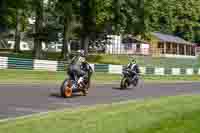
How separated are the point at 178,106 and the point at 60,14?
1463 inches

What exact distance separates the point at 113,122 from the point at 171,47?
83240 millimetres

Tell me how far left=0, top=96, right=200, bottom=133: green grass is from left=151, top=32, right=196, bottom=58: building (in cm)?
6802

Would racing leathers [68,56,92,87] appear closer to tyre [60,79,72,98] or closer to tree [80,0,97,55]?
tyre [60,79,72,98]

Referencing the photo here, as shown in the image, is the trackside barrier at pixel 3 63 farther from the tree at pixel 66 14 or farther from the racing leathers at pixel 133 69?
the tree at pixel 66 14

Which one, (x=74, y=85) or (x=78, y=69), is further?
(x=78, y=69)

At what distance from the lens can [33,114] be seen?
45.3ft

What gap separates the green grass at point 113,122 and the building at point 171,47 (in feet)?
223

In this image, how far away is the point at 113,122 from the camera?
11758mm

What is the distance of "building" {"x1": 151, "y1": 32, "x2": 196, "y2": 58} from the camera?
287 feet

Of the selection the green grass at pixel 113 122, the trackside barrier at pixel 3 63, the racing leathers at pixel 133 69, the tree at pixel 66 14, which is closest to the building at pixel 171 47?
the tree at pixel 66 14

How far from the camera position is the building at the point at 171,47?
8735 cm

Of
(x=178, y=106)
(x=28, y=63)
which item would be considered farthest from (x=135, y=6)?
(x=178, y=106)

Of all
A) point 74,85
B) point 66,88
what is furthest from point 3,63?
point 66,88

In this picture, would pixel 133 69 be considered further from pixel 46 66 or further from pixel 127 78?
pixel 46 66
